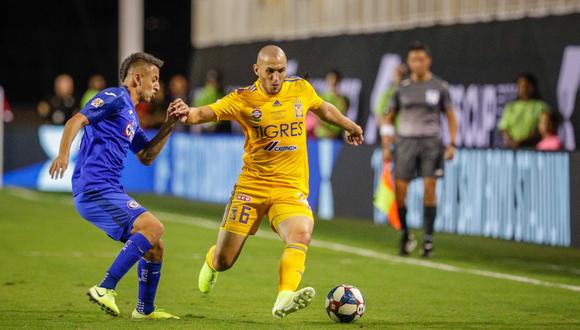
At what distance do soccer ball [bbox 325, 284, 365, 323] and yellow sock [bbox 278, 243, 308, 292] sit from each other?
35cm

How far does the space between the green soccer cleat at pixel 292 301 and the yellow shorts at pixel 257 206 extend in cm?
72

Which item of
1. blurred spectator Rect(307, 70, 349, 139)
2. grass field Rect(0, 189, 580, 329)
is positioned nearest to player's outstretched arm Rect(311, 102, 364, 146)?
grass field Rect(0, 189, 580, 329)

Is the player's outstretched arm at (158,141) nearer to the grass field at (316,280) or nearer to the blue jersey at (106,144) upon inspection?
the blue jersey at (106,144)

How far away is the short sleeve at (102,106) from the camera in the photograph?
8.32 m

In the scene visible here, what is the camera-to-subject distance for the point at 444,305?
9672mm

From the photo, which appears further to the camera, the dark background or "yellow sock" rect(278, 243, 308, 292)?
the dark background

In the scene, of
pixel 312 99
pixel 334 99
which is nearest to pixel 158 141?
pixel 312 99

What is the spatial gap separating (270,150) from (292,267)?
0.96 meters

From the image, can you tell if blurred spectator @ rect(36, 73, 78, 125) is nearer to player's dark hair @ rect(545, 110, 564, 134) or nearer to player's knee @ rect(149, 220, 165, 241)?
player's dark hair @ rect(545, 110, 564, 134)

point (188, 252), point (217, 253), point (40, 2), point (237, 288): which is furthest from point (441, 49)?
point (40, 2)

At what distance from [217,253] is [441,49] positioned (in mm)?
10003

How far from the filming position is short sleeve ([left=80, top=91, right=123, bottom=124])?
8320 millimetres

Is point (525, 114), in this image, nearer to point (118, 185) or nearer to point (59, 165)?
point (118, 185)

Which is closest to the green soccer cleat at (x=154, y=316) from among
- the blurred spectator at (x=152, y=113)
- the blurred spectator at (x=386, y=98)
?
the blurred spectator at (x=386, y=98)
